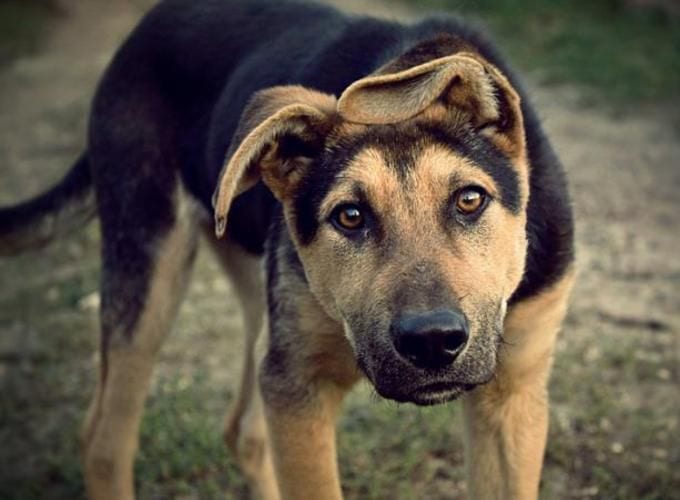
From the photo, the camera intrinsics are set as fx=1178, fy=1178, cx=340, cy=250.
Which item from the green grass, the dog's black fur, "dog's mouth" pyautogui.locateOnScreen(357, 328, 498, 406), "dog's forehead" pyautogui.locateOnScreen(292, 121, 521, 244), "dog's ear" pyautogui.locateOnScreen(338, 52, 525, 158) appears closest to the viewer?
"dog's ear" pyautogui.locateOnScreen(338, 52, 525, 158)

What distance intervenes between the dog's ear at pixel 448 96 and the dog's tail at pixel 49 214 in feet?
7.43

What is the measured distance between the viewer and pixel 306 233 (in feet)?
11.8

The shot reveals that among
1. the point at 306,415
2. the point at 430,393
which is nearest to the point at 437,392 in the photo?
the point at 430,393

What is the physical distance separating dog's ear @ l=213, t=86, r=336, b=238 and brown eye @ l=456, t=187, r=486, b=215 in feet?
1.58

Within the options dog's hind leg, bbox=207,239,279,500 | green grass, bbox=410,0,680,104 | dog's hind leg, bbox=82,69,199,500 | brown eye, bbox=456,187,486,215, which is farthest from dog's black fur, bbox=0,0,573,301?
green grass, bbox=410,0,680,104

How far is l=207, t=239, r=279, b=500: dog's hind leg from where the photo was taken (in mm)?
4949

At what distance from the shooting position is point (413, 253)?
10.7 ft

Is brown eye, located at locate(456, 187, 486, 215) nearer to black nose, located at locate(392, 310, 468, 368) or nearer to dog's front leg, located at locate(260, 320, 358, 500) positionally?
black nose, located at locate(392, 310, 468, 368)

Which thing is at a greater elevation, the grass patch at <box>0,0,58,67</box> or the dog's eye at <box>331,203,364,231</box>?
the dog's eye at <box>331,203,364,231</box>

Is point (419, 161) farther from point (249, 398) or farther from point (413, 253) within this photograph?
point (249, 398)

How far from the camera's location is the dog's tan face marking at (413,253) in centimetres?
322

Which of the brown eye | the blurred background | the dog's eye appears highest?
the brown eye

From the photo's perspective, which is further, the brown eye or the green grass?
the green grass

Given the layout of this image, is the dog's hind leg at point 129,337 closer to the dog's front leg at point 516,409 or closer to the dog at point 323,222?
the dog at point 323,222
